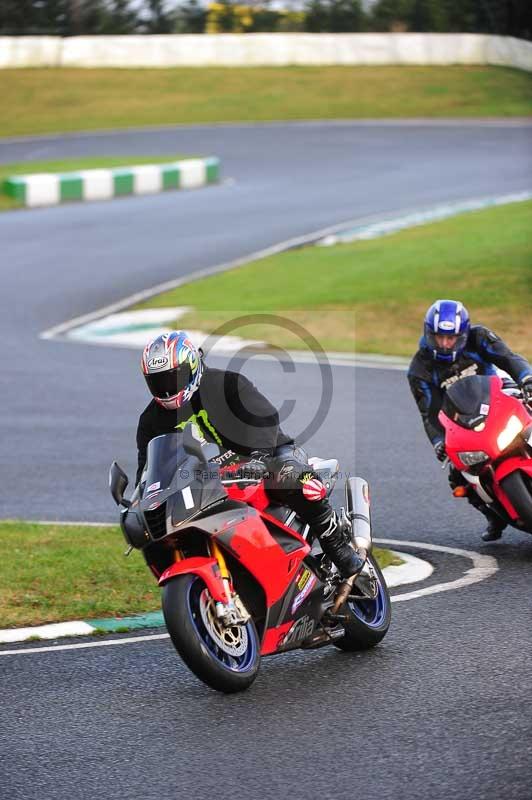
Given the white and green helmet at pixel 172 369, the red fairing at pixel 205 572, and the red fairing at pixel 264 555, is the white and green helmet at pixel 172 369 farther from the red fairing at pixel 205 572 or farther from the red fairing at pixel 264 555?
the red fairing at pixel 205 572

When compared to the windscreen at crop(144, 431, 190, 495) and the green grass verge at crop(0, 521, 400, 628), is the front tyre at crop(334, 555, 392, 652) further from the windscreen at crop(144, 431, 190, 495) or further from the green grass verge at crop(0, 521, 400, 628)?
the green grass verge at crop(0, 521, 400, 628)

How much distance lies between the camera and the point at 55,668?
639cm

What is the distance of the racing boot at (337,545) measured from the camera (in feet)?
20.6

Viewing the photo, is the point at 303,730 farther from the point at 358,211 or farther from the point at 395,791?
the point at 358,211

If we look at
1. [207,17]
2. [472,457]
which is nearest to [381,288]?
[472,457]

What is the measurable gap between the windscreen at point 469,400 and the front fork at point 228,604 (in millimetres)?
2994

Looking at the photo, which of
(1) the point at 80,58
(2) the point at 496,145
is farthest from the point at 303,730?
(1) the point at 80,58

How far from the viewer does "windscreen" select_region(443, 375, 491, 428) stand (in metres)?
8.38

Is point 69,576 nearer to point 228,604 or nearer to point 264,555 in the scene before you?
point 264,555

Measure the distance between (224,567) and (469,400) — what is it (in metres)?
3.14

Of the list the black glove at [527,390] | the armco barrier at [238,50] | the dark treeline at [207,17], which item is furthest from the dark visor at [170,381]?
the dark treeline at [207,17]

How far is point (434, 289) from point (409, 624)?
Answer: 1278 cm

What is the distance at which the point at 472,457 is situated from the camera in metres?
8.34

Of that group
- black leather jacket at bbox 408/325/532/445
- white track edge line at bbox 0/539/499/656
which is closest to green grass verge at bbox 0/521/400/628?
white track edge line at bbox 0/539/499/656
